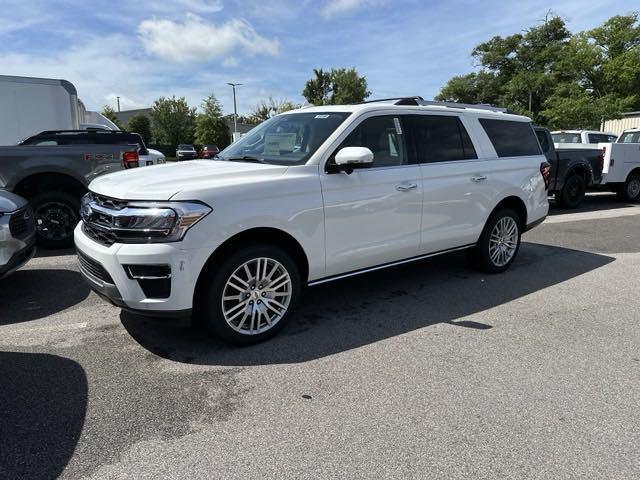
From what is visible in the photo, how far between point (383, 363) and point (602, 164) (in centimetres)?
1140

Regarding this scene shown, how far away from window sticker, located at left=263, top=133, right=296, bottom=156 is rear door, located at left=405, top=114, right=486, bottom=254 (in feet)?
3.90

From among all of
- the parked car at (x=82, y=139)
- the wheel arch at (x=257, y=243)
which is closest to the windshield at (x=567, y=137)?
the parked car at (x=82, y=139)

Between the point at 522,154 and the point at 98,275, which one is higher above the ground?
the point at 522,154

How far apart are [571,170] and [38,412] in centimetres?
1208

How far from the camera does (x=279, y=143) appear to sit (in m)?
4.51

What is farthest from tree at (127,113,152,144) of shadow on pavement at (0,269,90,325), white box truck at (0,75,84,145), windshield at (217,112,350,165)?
windshield at (217,112,350,165)

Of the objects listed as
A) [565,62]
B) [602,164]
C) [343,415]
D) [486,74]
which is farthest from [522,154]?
[486,74]

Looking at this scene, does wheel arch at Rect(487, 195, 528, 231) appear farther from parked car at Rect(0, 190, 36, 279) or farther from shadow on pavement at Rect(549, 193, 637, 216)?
shadow on pavement at Rect(549, 193, 637, 216)

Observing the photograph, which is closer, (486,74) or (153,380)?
(153,380)

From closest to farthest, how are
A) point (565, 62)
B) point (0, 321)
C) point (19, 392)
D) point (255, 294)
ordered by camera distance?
point (19, 392)
point (255, 294)
point (0, 321)
point (565, 62)

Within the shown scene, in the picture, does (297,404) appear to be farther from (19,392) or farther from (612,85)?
(612,85)

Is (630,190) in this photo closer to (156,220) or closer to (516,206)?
(516,206)

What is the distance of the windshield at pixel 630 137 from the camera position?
14.4m

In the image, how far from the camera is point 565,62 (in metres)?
37.8
